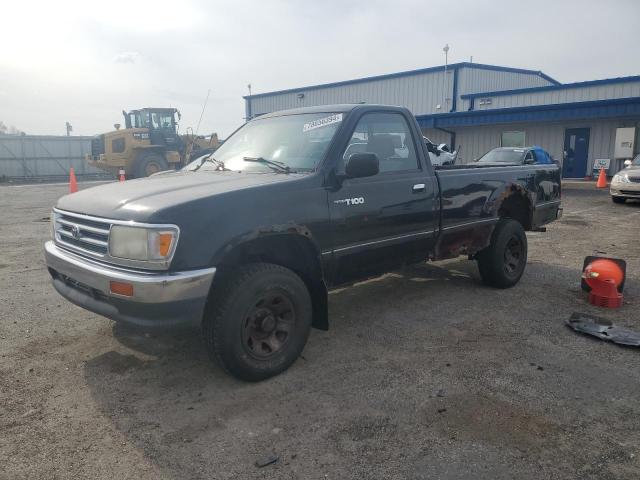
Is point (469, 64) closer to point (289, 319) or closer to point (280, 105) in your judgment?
point (280, 105)

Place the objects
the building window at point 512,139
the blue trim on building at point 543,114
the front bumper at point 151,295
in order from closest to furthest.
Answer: the front bumper at point 151,295 < the blue trim on building at point 543,114 < the building window at point 512,139

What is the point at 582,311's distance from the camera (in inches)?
197

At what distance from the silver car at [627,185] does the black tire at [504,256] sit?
9755 millimetres

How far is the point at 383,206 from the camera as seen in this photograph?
13.8 feet

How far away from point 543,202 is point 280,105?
34.0 meters

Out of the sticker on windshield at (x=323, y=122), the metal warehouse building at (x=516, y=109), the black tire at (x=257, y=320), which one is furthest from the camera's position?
the metal warehouse building at (x=516, y=109)

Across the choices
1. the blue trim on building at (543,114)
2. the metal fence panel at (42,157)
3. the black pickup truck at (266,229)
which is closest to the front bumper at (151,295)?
the black pickup truck at (266,229)

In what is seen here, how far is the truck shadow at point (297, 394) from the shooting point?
270 cm

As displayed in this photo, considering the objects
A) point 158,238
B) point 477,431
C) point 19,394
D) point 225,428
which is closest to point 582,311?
point 477,431

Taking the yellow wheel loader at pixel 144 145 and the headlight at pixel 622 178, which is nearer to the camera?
the headlight at pixel 622 178

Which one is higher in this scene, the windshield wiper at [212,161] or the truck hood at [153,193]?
the windshield wiper at [212,161]

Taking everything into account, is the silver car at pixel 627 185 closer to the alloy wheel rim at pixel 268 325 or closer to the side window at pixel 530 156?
the side window at pixel 530 156

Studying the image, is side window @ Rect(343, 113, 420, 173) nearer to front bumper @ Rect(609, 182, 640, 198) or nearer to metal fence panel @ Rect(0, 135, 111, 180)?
front bumper @ Rect(609, 182, 640, 198)

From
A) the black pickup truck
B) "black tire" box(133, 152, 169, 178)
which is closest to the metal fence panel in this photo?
"black tire" box(133, 152, 169, 178)
